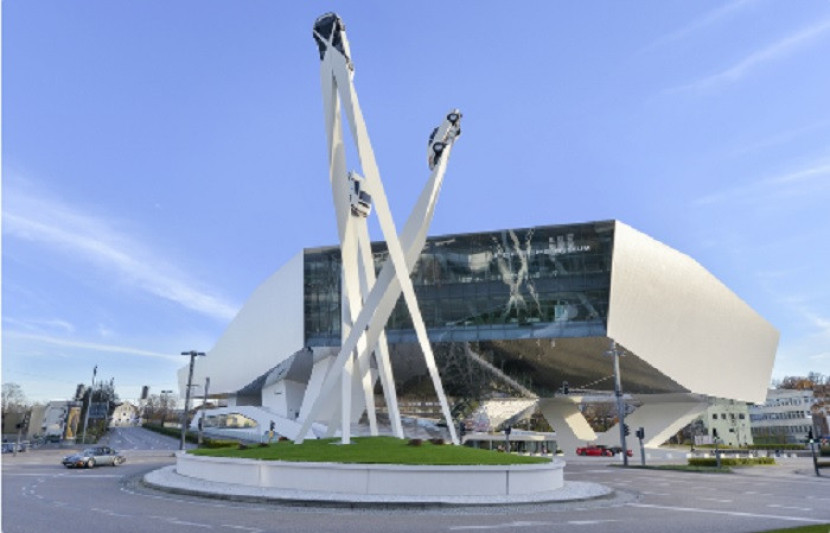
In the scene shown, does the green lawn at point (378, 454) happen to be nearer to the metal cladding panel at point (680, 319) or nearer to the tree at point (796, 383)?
the metal cladding panel at point (680, 319)

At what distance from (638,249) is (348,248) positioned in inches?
1424

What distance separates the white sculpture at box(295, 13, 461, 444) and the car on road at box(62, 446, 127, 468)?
14.3 m

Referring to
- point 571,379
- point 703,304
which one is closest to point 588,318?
point 571,379

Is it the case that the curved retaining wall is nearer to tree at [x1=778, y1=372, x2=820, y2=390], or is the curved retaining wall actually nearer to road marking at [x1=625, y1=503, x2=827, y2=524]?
road marking at [x1=625, y1=503, x2=827, y2=524]

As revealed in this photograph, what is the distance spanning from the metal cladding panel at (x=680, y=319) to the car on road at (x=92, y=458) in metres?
39.4

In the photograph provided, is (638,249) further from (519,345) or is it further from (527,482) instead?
(527,482)

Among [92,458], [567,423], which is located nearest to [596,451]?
[567,423]

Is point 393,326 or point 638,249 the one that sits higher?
point 638,249

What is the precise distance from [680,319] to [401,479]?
45.6 metres

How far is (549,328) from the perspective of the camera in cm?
5181

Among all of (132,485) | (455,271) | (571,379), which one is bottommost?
(132,485)

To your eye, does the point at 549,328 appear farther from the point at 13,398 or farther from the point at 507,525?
the point at 13,398

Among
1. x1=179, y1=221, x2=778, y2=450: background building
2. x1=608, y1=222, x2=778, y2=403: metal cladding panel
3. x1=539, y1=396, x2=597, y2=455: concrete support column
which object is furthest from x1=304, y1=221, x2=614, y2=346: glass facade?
x1=539, y1=396, x2=597, y2=455: concrete support column

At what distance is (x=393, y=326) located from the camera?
181ft
